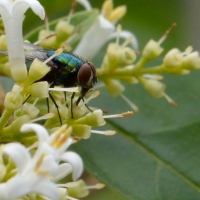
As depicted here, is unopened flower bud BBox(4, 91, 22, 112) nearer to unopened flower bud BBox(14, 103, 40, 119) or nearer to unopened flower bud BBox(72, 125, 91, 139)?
unopened flower bud BBox(14, 103, 40, 119)

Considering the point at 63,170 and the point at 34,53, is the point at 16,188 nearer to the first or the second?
the point at 63,170

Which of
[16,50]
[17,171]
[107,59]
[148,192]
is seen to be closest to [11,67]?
[16,50]

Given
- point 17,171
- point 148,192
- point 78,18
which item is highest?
point 78,18

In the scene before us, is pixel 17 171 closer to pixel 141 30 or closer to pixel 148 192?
pixel 148 192

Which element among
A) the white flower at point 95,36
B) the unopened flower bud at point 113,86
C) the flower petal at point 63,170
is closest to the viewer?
the flower petal at point 63,170

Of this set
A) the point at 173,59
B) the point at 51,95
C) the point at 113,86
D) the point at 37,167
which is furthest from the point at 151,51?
the point at 37,167

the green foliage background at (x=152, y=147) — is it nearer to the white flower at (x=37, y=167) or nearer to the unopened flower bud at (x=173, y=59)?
the unopened flower bud at (x=173, y=59)

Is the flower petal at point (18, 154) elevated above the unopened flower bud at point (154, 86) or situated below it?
below

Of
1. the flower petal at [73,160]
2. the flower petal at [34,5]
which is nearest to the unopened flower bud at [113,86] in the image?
the flower petal at [34,5]
